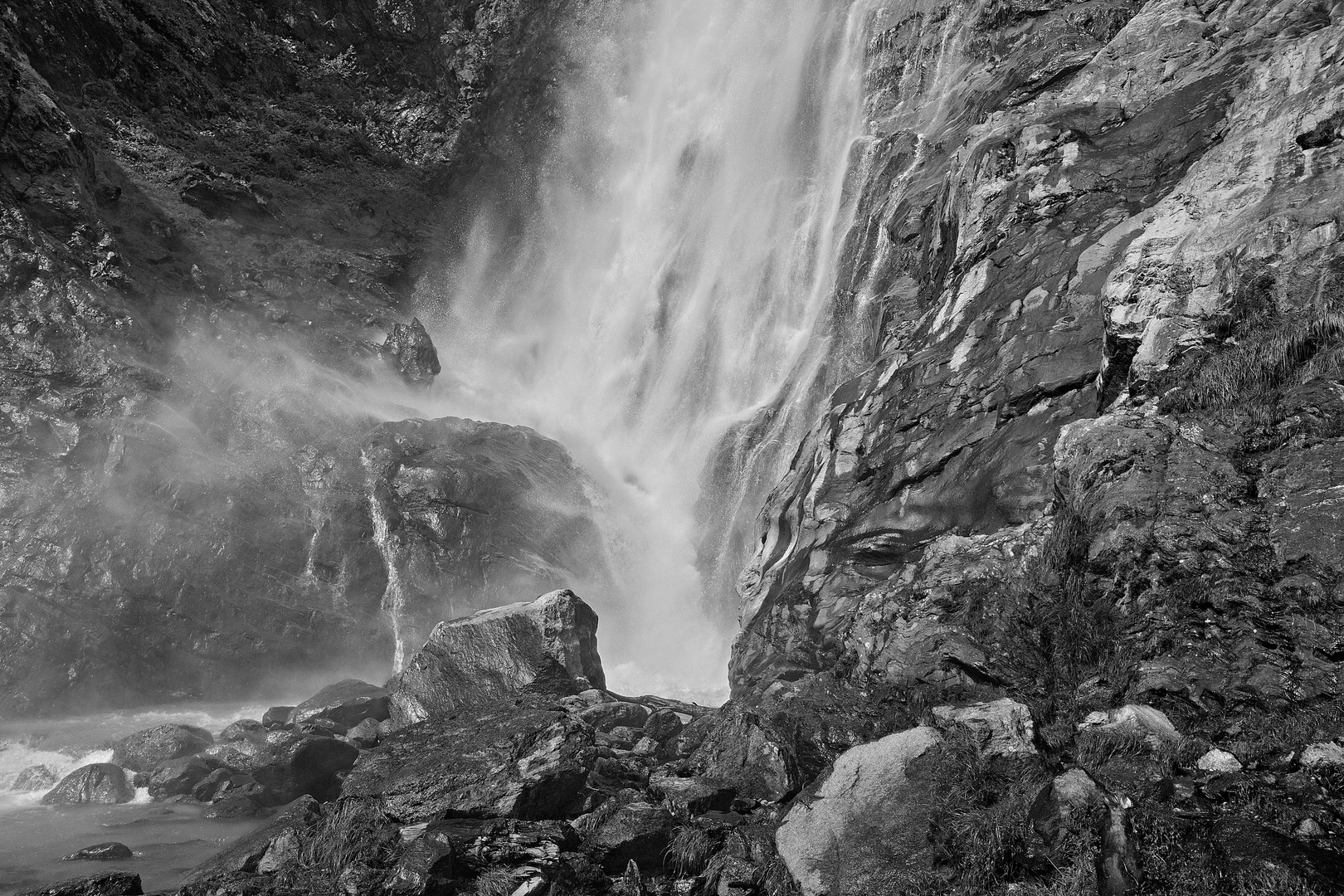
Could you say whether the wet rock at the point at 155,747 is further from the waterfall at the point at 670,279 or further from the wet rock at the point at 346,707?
the waterfall at the point at 670,279

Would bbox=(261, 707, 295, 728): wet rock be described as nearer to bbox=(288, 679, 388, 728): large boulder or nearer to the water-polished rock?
bbox=(288, 679, 388, 728): large boulder

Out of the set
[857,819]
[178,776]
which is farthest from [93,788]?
[857,819]

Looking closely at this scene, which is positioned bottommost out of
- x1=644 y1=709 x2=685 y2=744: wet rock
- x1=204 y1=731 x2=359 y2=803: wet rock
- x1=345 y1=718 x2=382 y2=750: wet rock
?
x1=644 y1=709 x2=685 y2=744: wet rock

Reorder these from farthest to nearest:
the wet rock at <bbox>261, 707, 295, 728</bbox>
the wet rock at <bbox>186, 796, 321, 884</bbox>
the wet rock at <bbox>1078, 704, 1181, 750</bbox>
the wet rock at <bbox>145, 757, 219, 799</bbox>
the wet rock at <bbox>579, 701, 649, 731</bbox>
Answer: the wet rock at <bbox>261, 707, 295, 728</bbox> < the wet rock at <bbox>145, 757, 219, 799</bbox> < the wet rock at <bbox>579, 701, 649, 731</bbox> < the wet rock at <bbox>186, 796, 321, 884</bbox> < the wet rock at <bbox>1078, 704, 1181, 750</bbox>

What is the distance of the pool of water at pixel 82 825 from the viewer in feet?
39.2

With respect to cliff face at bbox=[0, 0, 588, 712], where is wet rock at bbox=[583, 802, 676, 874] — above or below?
below

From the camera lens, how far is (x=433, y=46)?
44.1 metres

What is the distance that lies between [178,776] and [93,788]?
1696mm

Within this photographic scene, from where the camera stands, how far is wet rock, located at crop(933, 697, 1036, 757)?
7.49 meters

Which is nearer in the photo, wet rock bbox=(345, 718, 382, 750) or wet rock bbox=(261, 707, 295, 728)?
wet rock bbox=(345, 718, 382, 750)

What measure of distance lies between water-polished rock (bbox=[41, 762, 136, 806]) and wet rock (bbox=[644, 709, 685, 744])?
1077 centimetres

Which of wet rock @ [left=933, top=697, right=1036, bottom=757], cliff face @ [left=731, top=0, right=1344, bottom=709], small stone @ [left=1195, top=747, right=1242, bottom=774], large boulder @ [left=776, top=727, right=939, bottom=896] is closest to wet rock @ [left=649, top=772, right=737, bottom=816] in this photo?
large boulder @ [left=776, top=727, right=939, bottom=896]

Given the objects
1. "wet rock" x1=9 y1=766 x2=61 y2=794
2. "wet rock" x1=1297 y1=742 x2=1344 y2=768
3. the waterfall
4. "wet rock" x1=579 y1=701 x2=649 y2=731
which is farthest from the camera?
the waterfall

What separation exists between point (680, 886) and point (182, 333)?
29.4 metres
